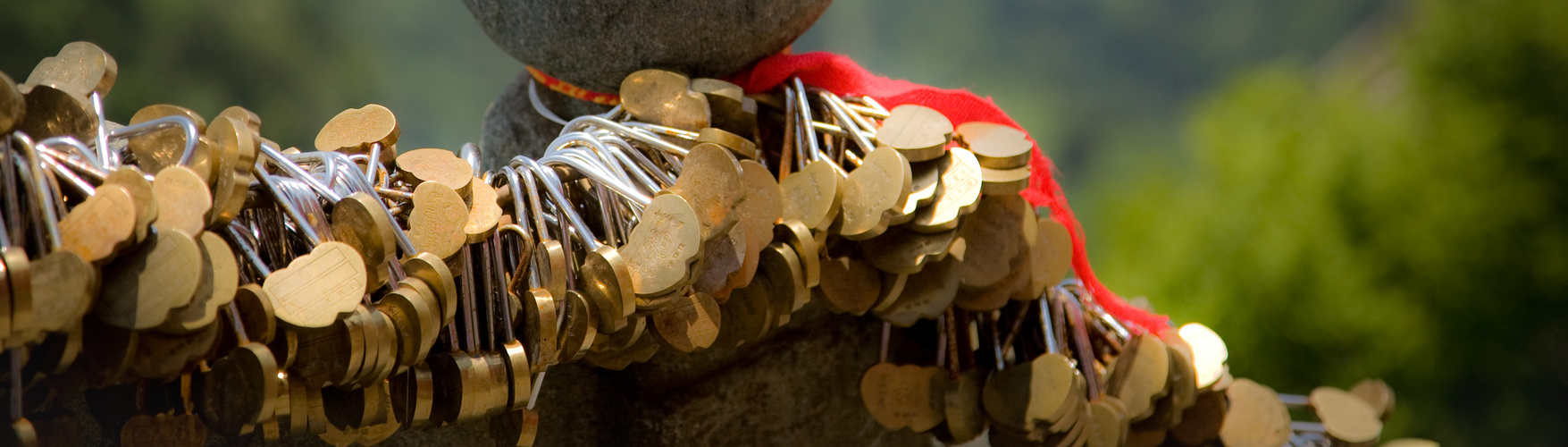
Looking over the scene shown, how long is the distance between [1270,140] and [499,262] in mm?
1755

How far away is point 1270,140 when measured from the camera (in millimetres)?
1920

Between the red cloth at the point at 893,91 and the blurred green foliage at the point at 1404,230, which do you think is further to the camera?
the blurred green foliage at the point at 1404,230

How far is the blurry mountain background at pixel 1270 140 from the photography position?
137cm

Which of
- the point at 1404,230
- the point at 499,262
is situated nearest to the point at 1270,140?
the point at 1404,230

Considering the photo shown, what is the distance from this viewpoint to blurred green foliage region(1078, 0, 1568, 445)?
1.69 m

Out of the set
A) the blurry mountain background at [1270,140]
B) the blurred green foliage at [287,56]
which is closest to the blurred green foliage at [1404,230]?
the blurry mountain background at [1270,140]

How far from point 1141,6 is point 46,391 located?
7.79 ft

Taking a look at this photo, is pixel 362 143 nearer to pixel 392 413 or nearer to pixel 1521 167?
pixel 392 413

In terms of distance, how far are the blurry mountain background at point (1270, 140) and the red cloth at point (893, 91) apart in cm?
83

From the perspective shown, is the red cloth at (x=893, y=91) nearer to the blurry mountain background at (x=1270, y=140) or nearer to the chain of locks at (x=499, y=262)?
the chain of locks at (x=499, y=262)

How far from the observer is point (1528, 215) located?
1886 millimetres

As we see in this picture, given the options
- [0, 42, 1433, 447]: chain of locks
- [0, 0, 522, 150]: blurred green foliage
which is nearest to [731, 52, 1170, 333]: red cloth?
[0, 42, 1433, 447]: chain of locks

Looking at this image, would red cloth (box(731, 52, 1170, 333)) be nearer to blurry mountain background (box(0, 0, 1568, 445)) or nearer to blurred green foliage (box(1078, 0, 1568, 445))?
blurry mountain background (box(0, 0, 1568, 445))

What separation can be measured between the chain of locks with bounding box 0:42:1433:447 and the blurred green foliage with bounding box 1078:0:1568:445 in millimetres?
1161
